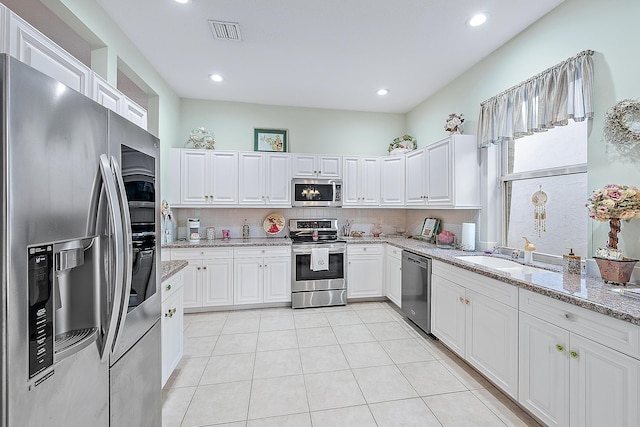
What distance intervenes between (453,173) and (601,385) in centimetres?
216

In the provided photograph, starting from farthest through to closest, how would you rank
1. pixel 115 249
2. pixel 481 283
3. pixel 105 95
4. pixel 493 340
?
1. pixel 481 283
2. pixel 493 340
3. pixel 105 95
4. pixel 115 249

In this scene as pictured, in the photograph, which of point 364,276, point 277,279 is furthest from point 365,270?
point 277,279

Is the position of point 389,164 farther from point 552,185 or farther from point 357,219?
point 552,185

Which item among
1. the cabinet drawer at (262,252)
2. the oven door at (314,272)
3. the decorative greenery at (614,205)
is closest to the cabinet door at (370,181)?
the oven door at (314,272)

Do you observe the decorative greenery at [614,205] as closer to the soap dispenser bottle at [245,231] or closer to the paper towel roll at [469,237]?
the paper towel roll at [469,237]

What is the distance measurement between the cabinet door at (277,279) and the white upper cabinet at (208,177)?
1004 millimetres

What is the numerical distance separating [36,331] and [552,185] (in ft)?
10.9

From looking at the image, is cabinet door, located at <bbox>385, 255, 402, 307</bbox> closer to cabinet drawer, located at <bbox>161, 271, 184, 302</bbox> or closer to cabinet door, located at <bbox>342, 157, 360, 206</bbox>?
cabinet door, located at <bbox>342, 157, 360, 206</bbox>

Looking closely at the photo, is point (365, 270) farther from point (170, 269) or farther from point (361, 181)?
point (170, 269)

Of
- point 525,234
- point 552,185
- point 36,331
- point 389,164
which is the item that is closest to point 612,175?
point 552,185

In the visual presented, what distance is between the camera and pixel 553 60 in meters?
2.33

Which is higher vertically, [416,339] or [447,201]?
[447,201]

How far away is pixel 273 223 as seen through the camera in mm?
4371

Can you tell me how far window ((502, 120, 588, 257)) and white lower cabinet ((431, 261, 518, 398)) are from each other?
2.63 ft
